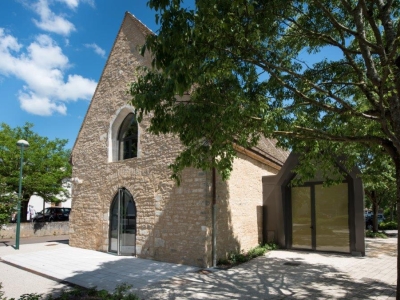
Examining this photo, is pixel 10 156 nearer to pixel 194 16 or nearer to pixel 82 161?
pixel 82 161

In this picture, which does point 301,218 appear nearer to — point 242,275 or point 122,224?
point 242,275

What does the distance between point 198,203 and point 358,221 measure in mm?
5738

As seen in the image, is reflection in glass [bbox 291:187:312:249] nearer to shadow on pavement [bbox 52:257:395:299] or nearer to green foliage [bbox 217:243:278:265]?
green foliage [bbox 217:243:278:265]

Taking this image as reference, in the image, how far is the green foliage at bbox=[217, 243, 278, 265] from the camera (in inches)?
385

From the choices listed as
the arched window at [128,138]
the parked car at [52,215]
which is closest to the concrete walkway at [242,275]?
the arched window at [128,138]

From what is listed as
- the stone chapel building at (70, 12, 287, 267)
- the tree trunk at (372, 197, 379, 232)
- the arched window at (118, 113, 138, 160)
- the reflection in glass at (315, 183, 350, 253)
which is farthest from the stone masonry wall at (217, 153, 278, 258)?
the tree trunk at (372, 197, 379, 232)

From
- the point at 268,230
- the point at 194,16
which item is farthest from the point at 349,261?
the point at 194,16

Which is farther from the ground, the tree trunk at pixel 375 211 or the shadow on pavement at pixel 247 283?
the tree trunk at pixel 375 211

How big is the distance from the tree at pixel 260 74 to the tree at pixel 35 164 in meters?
17.3

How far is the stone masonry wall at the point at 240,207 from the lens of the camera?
10.1 meters

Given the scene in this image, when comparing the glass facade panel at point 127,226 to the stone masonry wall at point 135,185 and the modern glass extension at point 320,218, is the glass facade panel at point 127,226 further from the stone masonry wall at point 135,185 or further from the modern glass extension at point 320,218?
the modern glass extension at point 320,218

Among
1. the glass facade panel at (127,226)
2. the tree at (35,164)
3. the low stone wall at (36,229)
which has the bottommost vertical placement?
the low stone wall at (36,229)

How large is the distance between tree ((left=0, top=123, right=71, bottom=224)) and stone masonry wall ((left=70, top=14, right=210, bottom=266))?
312 inches

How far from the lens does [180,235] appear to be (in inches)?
382
